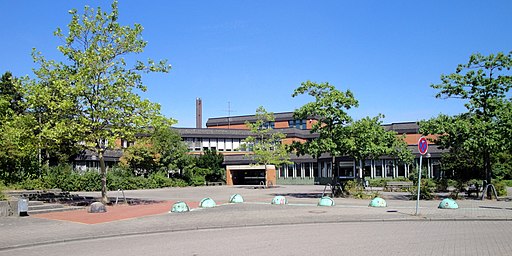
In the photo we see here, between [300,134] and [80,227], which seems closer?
[80,227]

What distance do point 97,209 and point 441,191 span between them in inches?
766

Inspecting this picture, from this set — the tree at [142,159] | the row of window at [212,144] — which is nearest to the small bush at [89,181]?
the tree at [142,159]

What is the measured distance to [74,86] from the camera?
67.7ft

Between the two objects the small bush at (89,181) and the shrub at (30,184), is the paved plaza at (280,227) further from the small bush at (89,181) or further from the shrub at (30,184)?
the small bush at (89,181)

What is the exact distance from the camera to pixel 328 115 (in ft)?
82.6

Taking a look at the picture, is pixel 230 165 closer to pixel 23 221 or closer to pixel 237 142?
pixel 237 142

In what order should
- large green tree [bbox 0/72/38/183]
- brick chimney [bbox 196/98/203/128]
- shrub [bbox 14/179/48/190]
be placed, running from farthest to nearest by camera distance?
1. brick chimney [bbox 196/98/203/128]
2. shrub [bbox 14/179/48/190]
3. large green tree [bbox 0/72/38/183]

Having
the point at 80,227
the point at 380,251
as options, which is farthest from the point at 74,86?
the point at 380,251

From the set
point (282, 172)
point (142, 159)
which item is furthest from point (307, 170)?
point (142, 159)

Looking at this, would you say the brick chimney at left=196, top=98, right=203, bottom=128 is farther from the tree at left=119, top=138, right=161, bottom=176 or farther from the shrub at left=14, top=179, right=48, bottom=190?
the shrub at left=14, top=179, right=48, bottom=190

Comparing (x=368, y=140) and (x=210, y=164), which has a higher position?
(x=368, y=140)

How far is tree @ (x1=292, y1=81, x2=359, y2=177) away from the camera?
24.8 meters

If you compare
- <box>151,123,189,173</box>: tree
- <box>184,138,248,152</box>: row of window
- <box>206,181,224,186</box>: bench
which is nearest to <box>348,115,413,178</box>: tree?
<box>151,123,189,173</box>: tree

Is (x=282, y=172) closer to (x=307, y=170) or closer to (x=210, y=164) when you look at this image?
(x=307, y=170)
